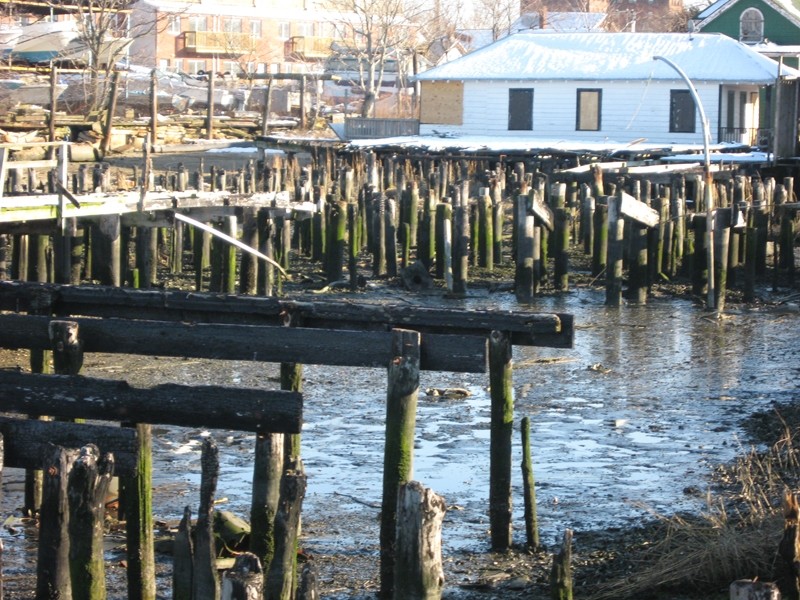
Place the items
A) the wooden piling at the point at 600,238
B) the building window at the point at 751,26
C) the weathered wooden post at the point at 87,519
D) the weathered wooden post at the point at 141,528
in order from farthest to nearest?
the building window at the point at 751,26 → the wooden piling at the point at 600,238 → the weathered wooden post at the point at 141,528 → the weathered wooden post at the point at 87,519

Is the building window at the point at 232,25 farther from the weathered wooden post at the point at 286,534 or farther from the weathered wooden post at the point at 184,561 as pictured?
the weathered wooden post at the point at 286,534

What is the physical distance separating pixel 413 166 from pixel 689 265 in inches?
632

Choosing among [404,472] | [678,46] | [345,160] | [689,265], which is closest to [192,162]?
[345,160]

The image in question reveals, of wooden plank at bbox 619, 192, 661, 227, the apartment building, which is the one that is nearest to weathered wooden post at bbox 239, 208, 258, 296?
wooden plank at bbox 619, 192, 661, 227

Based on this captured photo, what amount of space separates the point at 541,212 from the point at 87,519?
42.6ft

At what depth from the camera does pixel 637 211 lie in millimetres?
16578

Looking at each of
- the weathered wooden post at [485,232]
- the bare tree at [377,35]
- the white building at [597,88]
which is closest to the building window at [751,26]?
the white building at [597,88]

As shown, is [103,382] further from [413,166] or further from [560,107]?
[560,107]

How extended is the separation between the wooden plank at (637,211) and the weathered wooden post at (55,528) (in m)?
12.3

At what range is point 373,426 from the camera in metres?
10.5

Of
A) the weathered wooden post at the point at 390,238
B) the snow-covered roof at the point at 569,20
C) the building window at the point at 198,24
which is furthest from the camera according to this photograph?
the building window at the point at 198,24

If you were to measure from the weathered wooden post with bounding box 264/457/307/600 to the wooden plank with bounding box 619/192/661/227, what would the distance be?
11.7 m

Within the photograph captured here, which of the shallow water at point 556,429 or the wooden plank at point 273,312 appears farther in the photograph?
the shallow water at point 556,429

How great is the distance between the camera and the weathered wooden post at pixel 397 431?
6.40 meters
